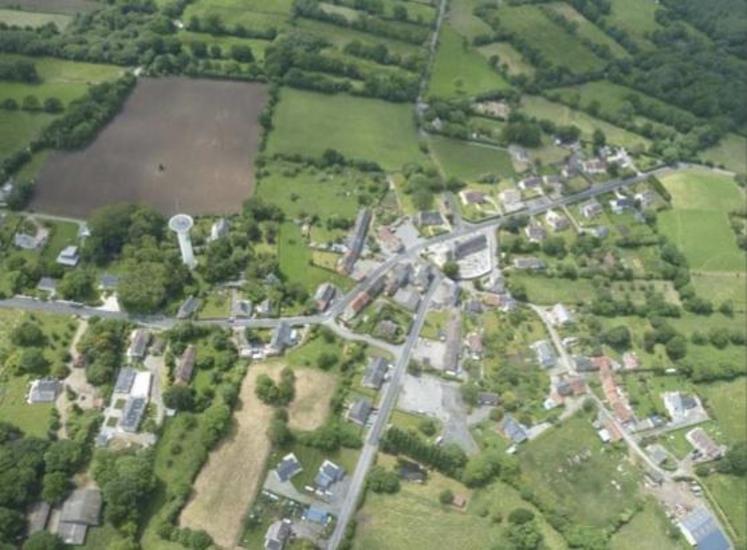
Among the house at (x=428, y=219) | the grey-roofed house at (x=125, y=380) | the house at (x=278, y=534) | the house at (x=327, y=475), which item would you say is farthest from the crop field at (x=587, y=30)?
the house at (x=278, y=534)

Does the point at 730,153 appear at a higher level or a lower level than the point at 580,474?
higher

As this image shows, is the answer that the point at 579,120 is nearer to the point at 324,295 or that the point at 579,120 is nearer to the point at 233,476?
the point at 324,295

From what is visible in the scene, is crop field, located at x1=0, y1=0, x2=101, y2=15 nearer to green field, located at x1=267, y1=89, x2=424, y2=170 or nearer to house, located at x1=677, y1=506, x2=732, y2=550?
green field, located at x1=267, y1=89, x2=424, y2=170

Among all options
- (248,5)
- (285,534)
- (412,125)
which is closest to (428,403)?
(285,534)

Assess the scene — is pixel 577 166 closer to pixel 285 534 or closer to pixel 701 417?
pixel 701 417

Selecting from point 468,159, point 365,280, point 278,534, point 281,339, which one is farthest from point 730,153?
point 278,534

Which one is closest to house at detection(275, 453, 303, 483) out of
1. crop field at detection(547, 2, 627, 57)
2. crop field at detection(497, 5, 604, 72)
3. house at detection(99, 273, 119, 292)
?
house at detection(99, 273, 119, 292)
